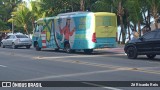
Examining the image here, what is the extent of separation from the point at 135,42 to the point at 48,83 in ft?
36.2

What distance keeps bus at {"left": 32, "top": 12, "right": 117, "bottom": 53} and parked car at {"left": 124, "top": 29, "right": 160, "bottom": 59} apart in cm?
401

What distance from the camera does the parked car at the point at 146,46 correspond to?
2112cm

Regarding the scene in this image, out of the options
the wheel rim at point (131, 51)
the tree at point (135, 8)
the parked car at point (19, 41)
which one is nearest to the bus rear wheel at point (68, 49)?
the wheel rim at point (131, 51)

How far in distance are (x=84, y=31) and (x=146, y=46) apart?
20.8 ft

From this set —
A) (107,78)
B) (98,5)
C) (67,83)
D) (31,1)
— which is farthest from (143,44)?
(31,1)

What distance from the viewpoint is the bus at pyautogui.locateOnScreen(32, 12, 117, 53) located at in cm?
2647

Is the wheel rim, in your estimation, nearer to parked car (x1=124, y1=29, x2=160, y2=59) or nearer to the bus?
parked car (x1=124, y1=29, x2=160, y2=59)

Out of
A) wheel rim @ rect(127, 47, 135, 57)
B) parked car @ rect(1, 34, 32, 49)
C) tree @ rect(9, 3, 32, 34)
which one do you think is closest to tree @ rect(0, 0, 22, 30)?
tree @ rect(9, 3, 32, 34)

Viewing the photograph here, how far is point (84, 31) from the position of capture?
2691 cm

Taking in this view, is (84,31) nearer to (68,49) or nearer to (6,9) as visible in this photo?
(68,49)

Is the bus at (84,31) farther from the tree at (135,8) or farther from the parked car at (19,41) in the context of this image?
the tree at (135,8)

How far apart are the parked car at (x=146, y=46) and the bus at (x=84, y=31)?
4011mm

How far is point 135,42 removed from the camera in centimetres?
2238

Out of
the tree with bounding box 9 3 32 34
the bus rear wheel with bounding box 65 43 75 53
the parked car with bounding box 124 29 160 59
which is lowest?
the bus rear wheel with bounding box 65 43 75 53
